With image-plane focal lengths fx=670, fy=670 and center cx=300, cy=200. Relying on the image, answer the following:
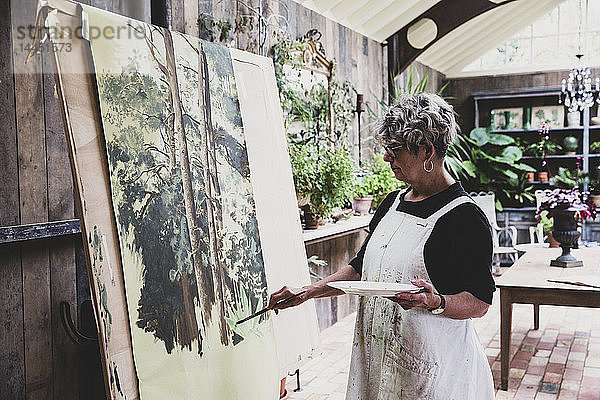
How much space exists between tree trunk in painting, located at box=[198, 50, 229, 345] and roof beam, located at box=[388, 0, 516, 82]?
4630mm

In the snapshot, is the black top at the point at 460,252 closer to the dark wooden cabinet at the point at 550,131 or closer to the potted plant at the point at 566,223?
the potted plant at the point at 566,223

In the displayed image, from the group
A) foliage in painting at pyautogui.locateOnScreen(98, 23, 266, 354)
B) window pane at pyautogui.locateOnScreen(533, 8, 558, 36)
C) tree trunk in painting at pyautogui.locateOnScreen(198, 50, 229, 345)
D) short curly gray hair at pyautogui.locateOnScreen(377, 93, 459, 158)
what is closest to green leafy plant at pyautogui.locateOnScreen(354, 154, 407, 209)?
foliage in painting at pyautogui.locateOnScreen(98, 23, 266, 354)

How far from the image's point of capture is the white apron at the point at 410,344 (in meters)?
2.01

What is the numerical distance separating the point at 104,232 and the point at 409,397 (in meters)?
1.05

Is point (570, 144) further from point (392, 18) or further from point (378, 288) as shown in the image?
point (378, 288)

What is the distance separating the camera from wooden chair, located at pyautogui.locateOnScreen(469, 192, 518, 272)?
23.8 ft

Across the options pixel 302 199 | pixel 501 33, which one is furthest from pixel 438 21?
pixel 302 199

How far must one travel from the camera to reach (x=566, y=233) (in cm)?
446

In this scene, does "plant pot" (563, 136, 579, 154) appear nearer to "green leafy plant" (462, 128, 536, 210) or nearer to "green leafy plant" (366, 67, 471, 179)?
"green leafy plant" (462, 128, 536, 210)

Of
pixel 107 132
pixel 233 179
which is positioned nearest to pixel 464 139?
pixel 233 179

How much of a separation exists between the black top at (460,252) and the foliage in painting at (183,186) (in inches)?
32.7

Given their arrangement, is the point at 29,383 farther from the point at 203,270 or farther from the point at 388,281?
the point at 388,281

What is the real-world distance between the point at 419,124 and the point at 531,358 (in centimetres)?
323

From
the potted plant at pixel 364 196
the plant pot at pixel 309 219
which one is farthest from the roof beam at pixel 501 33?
the plant pot at pixel 309 219
